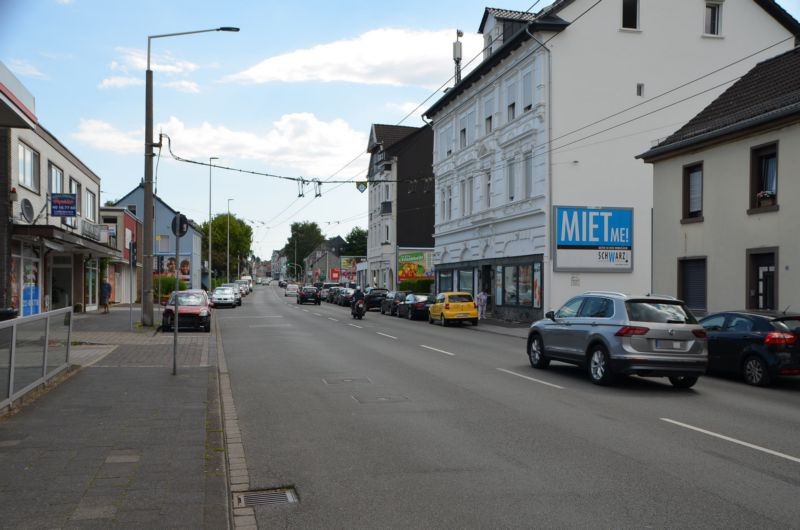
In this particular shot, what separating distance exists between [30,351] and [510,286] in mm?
27690

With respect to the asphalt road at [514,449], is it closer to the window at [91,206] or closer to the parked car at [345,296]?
the window at [91,206]

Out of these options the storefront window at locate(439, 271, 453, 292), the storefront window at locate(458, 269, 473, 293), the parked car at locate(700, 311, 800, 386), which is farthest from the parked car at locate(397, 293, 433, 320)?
the parked car at locate(700, 311, 800, 386)

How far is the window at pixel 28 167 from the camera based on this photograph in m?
25.1

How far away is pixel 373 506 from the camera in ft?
19.3

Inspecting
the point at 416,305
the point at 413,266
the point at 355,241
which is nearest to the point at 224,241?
the point at 355,241

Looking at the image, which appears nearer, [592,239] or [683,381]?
[683,381]

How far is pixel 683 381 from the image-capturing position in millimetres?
13258

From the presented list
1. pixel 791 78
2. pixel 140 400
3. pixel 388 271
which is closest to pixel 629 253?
pixel 791 78

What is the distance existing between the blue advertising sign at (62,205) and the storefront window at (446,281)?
23.9 metres

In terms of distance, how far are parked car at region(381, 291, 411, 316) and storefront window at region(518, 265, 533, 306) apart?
925 cm

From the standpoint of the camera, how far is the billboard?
31469mm

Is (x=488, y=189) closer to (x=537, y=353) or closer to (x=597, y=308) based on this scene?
(x=537, y=353)

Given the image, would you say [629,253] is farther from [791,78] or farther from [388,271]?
[388,271]

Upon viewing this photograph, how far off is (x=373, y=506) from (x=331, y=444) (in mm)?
2292
